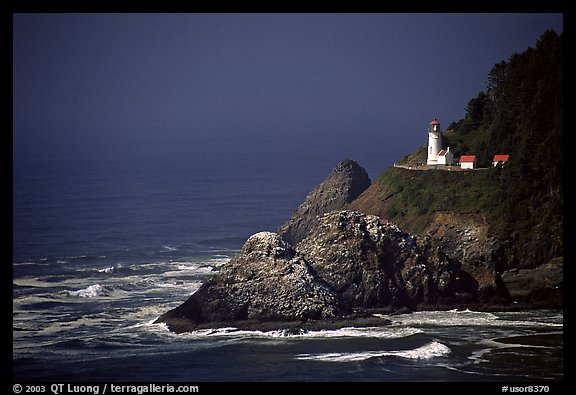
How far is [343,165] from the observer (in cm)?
11725

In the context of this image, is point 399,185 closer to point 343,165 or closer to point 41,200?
point 343,165

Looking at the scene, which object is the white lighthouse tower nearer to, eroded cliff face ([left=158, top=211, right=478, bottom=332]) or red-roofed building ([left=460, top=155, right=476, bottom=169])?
red-roofed building ([left=460, top=155, right=476, bottom=169])

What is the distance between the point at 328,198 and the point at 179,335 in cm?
2775

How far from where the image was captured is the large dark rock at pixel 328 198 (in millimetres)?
113688

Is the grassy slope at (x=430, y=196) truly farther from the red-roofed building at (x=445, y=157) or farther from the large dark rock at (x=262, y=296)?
the large dark rock at (x=262, y=296)

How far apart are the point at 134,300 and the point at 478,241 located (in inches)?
809

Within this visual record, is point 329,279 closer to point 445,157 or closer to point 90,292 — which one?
point 90,292

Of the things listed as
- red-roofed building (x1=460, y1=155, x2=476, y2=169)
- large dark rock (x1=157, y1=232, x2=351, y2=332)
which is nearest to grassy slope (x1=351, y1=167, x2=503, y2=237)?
red-roofed building (x1=460, y1=155, x2=476, y2=169)

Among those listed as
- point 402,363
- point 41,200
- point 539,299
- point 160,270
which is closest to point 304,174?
point 41,200

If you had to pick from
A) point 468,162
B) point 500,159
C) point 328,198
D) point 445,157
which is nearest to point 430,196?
point 468,162

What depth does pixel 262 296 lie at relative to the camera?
298 ft

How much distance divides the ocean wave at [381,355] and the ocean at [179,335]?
10 centimetres

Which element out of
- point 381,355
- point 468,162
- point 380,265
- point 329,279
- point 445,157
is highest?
point 445,157

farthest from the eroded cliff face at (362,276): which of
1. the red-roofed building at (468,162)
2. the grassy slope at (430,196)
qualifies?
the red-roofed building at (468,162)
